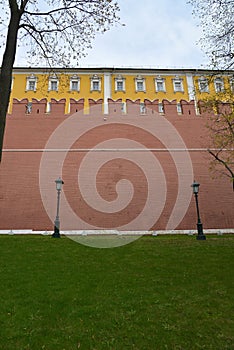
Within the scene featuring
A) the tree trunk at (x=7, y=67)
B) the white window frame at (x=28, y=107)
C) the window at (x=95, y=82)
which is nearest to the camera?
the tree trunk at (x=7, y=67)

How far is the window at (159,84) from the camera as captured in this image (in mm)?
27023

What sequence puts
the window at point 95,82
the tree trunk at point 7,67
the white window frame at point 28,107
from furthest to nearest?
the window at point 95,82, the white window frame at point 28,107, the tree trunk at point 7,67

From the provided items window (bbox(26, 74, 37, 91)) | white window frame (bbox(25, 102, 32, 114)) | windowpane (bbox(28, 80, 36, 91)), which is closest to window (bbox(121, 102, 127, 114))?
white window frame (bbox(25, 102, 32, 114))

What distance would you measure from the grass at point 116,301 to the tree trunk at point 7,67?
288 centimetres

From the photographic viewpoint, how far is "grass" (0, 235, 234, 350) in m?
3.25

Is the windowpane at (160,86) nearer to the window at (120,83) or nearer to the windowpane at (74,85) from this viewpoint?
the window at (120,83)

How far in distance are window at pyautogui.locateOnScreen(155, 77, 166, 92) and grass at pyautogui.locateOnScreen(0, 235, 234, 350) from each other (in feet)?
72.2

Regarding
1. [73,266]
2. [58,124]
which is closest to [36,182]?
[58,124]

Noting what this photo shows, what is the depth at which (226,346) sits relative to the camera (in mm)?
3092

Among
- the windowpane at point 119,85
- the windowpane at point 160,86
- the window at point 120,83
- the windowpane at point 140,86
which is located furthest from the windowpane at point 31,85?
the windowpane at point 160,86

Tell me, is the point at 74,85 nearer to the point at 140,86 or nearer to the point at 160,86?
the point at 140,86

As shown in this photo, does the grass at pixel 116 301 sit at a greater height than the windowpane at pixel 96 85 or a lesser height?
lesser

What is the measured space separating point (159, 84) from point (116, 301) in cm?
2540

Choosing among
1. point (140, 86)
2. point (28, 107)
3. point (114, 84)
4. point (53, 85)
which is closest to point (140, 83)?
point (140, 86)
